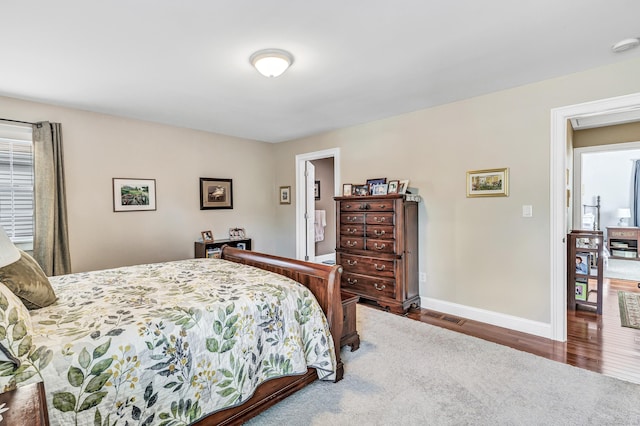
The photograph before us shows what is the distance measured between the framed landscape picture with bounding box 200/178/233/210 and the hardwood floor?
329 cm

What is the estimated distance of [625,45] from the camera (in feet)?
7.43

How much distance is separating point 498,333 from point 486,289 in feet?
1.53

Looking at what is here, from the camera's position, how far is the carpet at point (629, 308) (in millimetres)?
3262

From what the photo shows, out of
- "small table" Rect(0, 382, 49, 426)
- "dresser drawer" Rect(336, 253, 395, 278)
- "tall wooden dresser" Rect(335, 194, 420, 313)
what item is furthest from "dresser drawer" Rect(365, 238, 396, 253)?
"small table" Rect(0, 382, 49, 426)

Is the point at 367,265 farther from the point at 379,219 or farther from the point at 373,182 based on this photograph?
the point at 373,182

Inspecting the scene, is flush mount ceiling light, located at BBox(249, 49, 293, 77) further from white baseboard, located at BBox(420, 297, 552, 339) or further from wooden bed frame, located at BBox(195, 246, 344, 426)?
white baseboard, located at BBox(420, 297, 552, 339)

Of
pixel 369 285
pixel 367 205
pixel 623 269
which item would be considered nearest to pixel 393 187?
pixel 367 205

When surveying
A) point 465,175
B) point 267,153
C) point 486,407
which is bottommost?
point 486,407

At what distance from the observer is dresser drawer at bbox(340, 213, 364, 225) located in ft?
12.8

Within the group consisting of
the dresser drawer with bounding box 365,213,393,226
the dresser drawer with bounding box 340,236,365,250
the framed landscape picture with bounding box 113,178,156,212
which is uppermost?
the framed landscape picture with bounding box 113,178,156,212

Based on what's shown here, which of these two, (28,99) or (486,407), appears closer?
(486,407)

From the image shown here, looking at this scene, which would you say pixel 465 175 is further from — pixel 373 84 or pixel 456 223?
pixel 373 84

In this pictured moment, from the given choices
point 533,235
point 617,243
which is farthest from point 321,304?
point 617,243

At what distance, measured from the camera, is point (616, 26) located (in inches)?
80.4
